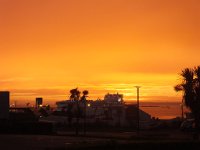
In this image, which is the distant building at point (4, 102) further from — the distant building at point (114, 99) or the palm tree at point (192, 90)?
the distant building at point (114, 99)

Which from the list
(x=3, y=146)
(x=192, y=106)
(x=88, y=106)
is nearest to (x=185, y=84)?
(x=192, y=106)

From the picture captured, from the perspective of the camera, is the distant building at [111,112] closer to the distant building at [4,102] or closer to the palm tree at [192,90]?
the distant building at [4,102]

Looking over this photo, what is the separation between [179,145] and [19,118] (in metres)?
33.2

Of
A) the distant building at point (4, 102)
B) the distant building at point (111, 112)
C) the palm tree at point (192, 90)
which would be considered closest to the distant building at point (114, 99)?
the distant building at point (111, 112)

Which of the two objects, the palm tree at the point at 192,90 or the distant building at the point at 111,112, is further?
the distant building at the point at 111,112

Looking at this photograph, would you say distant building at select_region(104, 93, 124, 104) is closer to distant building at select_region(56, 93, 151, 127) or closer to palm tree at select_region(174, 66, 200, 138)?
distant building at select_region(56, 93, 151, 127)

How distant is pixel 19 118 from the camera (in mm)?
63000

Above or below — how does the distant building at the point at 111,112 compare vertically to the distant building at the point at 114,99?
below

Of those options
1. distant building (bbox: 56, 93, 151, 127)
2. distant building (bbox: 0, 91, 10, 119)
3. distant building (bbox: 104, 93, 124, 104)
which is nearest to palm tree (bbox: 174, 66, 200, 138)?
distant building (bbox: 0, 91, 10, 119)

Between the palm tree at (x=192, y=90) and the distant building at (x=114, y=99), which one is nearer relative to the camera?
the palm tree at (x=192, y=90)

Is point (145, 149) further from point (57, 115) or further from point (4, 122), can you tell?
point (57, 115)

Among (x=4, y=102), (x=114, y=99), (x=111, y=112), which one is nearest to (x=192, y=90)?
(x=4, y=102)

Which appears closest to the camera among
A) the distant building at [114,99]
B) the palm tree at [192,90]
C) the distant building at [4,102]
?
the palm tree at [192,90]

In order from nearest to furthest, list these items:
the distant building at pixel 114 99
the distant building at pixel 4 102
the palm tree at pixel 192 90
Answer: the palm tree at pixel 192 90 → the distant building at pixel 4 102 → the distant building at pixel 114 99
